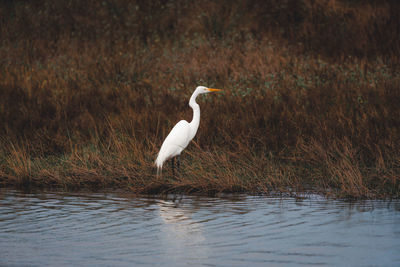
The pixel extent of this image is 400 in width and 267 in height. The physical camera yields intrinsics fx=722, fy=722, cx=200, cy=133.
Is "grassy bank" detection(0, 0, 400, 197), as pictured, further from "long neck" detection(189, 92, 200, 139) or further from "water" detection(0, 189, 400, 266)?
"water" detection(0, 189, 400, 266)

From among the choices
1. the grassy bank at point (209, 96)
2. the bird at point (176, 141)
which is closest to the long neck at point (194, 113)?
the bird at point (176, 141)

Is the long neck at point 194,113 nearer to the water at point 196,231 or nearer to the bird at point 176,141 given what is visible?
the bird at point 176,141

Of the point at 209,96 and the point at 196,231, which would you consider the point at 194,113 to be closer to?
the point at 209,96

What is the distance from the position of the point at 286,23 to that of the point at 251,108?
29.0ft

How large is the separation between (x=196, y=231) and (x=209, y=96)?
7540 millimetres

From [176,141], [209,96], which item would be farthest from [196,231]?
[209,96]

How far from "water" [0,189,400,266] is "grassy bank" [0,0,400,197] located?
74 cm

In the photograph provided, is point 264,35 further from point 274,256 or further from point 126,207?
point 274,256

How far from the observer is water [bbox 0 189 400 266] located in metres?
5.67

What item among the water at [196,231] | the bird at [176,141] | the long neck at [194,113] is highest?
the long neck at [194,113]

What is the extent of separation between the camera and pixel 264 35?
20.0 meters

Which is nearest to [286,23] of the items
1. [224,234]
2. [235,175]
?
[235,175]

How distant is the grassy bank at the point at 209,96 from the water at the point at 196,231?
739 mm

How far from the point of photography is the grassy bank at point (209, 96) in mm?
9734
